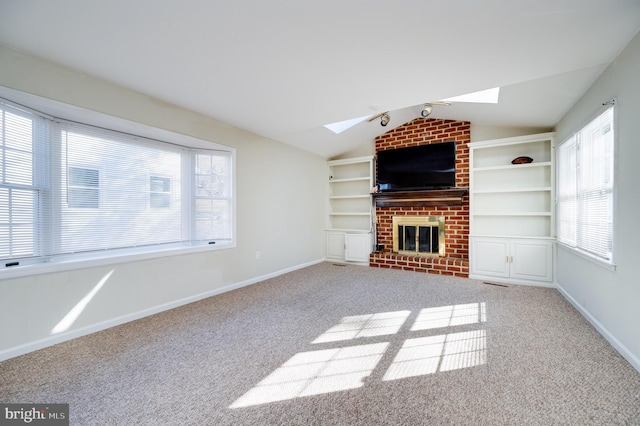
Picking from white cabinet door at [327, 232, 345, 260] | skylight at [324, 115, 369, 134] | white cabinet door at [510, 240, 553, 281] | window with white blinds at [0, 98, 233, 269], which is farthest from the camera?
white cabinet door at [327, 232, 345, 260]

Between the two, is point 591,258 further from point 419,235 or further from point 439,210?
point 419,235

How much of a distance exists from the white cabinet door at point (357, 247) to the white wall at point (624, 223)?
3282 millimetres

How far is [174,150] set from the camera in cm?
338

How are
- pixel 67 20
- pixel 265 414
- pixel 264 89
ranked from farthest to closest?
1. pixel 264 89
2. pixel 67 20
3. pixel 265 414

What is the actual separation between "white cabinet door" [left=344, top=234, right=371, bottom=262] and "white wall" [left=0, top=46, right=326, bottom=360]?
2.16ft

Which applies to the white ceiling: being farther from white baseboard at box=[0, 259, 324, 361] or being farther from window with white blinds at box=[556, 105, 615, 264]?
white baseboard at box=[0, 259, 324, 361]

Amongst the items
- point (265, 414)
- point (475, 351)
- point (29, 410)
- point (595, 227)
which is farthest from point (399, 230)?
point (29, 410)

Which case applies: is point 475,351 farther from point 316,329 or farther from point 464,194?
point 464,194

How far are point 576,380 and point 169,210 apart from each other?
13.2 feet

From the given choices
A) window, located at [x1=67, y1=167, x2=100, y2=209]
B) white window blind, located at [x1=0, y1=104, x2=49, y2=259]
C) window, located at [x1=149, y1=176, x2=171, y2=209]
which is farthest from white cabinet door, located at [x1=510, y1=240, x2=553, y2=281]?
white window blind, located at [x1=0, y1=104, x2=49, y2=259]

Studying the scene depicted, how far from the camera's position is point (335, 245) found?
19.0ft

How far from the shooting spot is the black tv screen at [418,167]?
4.68 meters

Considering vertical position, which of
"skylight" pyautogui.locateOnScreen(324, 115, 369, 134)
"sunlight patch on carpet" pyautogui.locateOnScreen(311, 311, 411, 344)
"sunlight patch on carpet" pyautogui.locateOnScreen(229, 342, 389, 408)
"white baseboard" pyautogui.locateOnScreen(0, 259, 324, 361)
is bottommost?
"sunlight patch on carpet" pyautogui.locateOnScreen(229, 342, 389, 408)

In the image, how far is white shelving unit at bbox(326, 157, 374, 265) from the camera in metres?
5.48
